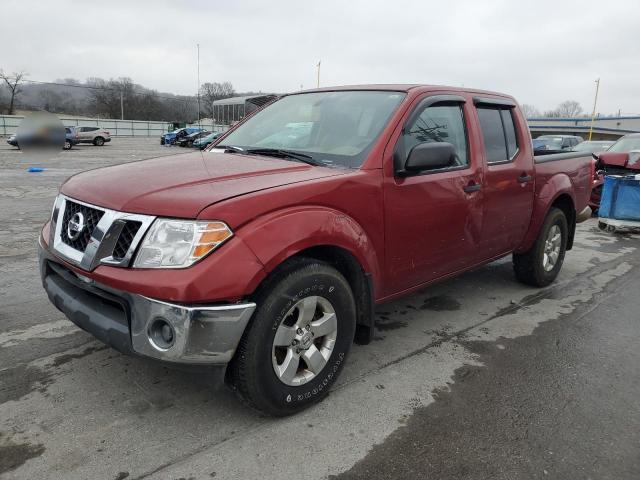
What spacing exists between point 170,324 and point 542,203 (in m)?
3.78

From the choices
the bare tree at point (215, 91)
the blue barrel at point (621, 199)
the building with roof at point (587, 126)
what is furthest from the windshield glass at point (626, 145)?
the bare tree at point (215, 91)

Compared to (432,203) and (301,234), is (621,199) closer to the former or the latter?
(432,203)

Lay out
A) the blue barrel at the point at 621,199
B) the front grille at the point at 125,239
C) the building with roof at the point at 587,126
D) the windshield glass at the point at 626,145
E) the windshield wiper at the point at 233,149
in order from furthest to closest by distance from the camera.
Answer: the building with roof at the point at 587,126 < the windshield glass at the point at 626,145 < the blue barrel at the point at 621,199 < the windshield wiper at the point at 233,149 < the front grille at the point at 125,239

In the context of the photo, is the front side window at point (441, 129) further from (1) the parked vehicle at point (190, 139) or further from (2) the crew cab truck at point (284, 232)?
(1) the parked vehicle at point (190, 139)

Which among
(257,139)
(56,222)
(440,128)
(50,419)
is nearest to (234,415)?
(50,419)

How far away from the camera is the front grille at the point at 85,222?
2.54 metres

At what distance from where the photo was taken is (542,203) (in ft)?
15.4

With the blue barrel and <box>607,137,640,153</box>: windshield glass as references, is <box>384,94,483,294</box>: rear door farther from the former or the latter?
<box>607,137,640,153</box>: windshield glass

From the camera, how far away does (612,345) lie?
385cm

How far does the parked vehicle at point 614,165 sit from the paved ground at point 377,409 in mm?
6453

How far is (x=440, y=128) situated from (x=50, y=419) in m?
3.05

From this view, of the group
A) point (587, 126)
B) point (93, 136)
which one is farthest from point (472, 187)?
point (587, 126)

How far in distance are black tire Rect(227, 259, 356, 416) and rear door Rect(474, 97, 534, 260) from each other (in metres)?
1.77

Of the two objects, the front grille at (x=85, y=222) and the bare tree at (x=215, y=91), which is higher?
the bare tree at (x=215, y=91)
